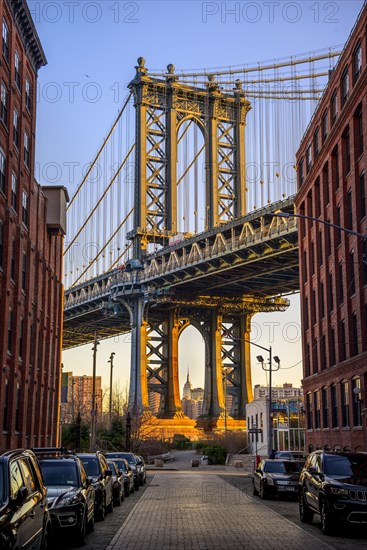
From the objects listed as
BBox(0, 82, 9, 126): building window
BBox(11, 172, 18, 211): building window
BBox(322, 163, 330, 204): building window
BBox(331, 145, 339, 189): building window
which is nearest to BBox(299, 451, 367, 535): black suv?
BBox(0, 82, 9, 126): building window

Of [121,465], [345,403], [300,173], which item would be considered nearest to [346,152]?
[345,403]

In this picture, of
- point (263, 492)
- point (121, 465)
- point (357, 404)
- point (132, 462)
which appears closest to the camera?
point (263, 492)

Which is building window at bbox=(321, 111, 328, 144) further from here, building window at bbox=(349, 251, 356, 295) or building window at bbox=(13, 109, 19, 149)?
building window at bbox=(13, 109, 19, 149)

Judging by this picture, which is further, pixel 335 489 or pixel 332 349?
pixel 332 349

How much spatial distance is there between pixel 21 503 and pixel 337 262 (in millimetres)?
37960

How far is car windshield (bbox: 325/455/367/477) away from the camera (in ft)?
62.2

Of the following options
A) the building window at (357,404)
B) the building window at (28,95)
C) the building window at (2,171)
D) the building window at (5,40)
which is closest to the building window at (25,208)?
the building window at (2,171)

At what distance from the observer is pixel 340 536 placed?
18.0 meters

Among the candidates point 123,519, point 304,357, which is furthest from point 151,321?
point 123,519

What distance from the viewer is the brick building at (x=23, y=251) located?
129ft

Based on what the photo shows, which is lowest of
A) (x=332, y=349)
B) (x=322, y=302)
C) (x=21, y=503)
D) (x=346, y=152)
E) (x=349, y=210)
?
(x=21, y=503)

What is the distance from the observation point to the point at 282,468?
1147 inches

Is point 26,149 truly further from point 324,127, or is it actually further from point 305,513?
point 305,513

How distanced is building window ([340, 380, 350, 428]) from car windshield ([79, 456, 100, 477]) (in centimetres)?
2286
